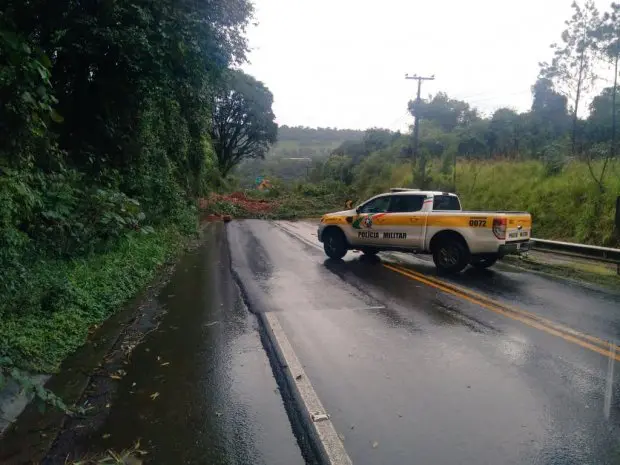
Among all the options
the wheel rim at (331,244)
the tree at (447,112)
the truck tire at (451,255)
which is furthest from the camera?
the tree at (447,112)

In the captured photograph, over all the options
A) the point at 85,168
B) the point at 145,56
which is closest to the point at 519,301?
the point at 145,56

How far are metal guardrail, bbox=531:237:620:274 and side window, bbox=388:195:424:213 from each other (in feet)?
9.06

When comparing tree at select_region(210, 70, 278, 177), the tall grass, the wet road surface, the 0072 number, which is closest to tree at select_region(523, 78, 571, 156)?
the tall grass

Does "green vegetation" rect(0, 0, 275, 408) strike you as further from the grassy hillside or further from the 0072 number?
the grassy hillside

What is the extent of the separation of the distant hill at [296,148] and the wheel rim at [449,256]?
8700 centimetres

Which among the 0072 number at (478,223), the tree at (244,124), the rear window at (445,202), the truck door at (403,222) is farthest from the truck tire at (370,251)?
the tree at (244,124)

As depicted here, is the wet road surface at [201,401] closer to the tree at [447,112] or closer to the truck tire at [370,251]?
the truck tire at [370,251]

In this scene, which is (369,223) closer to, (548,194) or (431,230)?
(431,230)

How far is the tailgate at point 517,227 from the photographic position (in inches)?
379

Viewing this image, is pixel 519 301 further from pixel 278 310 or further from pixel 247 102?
pixel 247 102

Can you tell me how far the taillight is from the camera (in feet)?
31.2

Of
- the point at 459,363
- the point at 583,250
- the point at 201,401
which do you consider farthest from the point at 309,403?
the point at 583,250

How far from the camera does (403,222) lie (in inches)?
441

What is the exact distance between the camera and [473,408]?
157 inches
